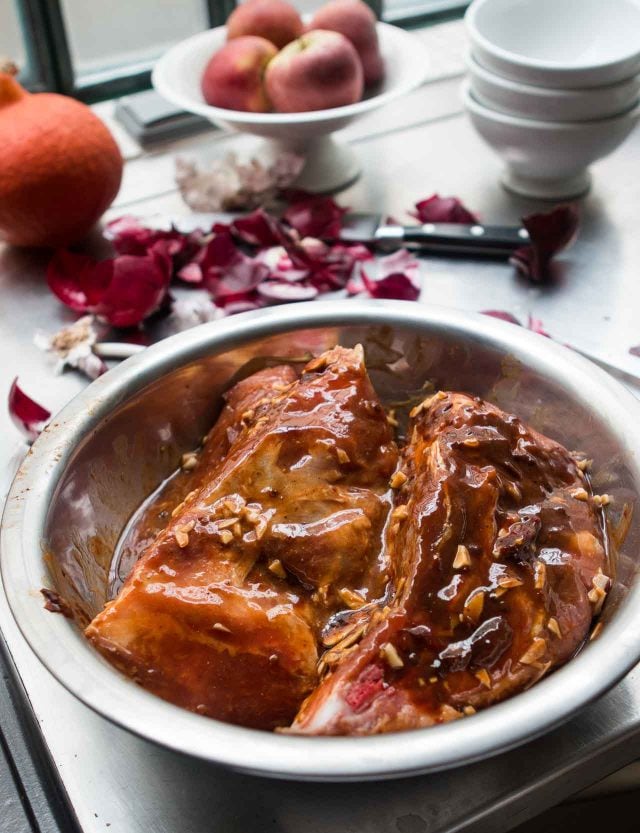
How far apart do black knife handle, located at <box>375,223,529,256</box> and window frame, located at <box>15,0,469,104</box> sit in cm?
97

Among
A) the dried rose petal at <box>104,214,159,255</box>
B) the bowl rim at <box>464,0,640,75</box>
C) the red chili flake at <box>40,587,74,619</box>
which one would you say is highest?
the bowl rim at <box>464,0,640,75</box>

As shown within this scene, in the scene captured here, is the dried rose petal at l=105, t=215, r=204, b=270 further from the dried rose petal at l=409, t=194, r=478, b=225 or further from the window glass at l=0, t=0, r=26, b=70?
the window glass at l=0, t=0, r=26, b=70

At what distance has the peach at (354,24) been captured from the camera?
6.04 feet

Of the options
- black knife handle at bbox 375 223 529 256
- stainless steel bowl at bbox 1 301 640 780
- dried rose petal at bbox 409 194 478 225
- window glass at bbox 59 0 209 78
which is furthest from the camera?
window glass at bbox 59 0 209 78

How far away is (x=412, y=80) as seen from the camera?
185 centimetres

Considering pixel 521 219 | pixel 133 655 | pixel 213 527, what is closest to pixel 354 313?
pixel 213 527

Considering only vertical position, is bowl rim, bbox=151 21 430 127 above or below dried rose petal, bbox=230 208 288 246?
above

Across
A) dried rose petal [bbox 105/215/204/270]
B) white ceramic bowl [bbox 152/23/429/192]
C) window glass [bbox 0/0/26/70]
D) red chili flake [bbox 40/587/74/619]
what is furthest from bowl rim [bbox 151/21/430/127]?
red chili flake [bbox 40/587/74/619]

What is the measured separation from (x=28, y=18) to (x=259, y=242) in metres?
0.88

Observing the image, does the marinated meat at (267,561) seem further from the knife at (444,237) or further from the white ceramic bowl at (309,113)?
the white ceramic bowl at (309,113)

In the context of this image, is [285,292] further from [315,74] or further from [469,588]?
[469,588]

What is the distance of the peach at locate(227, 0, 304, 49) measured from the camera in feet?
6.05

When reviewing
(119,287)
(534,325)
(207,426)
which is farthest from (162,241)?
(534,325)

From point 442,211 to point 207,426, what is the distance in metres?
0.83
